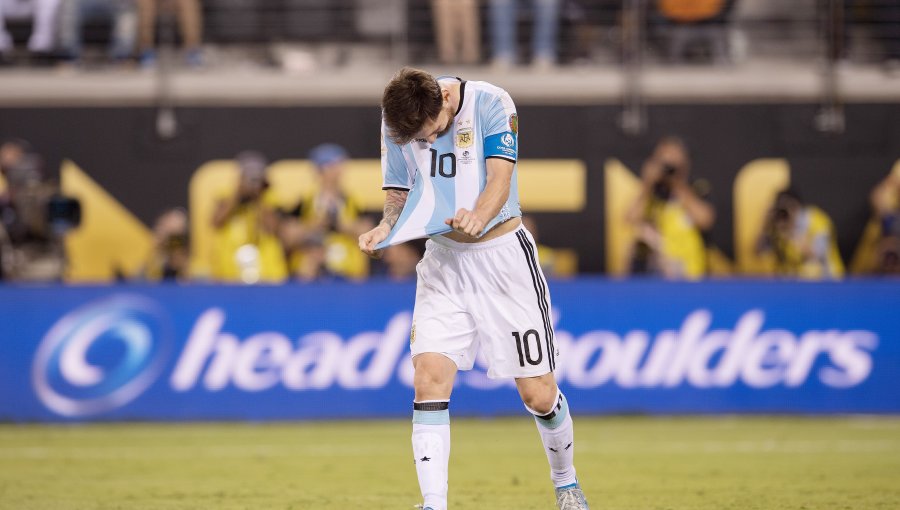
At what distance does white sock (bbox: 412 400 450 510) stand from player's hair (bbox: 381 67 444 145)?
4.29 ft

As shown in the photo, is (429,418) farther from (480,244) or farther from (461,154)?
(461,154)

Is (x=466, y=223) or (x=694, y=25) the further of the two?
(x=694, y=25)

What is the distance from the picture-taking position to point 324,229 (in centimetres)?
1345

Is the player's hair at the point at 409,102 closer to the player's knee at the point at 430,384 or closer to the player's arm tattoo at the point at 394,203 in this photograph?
the player's arm tattoo at the point at 394,203

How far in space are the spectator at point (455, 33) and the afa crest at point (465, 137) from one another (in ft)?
34.7

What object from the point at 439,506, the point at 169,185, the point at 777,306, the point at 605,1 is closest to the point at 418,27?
the point at 605,1

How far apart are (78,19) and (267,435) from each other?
24.3 feet

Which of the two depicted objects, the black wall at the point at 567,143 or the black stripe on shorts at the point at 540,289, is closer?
the black stripe on shorts at the point at 540,289

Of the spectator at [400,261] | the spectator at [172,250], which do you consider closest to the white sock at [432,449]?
the spectator at [400,261]

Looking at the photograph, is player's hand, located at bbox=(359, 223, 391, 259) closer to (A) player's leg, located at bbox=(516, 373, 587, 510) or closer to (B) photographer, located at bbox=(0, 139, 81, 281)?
(A) player's leg, located at bbox=(516, 373, 587, 510)

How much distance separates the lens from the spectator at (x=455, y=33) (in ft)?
54.6

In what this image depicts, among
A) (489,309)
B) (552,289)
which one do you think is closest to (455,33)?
(552,289)

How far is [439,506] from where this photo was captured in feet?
19.7

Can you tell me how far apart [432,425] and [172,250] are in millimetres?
8098
